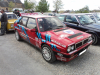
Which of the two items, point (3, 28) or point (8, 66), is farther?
point (3, 28)

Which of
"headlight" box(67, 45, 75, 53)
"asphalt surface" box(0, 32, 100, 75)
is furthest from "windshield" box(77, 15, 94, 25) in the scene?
"headlight" box(67, 45, 75, 53)

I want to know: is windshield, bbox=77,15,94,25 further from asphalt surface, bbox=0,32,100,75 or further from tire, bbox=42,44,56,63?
tire, bbox=42,44,56,63

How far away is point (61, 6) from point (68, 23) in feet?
116

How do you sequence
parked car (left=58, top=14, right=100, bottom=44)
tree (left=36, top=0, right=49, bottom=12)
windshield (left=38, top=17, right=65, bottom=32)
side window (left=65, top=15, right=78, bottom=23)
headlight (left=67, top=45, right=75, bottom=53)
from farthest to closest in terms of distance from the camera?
tree (left=36, top=0, right=49, bottom=12)
side window (left=65, top=15, right=78, bottom=23)
parked car (left=58, top=14, right=100, bottom=44)
windshield (left=38, top=17, right=65, bottom=32)
headlight (left=67, top=45, right=75, bottom=53)

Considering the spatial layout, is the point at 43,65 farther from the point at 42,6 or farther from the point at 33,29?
the point at 42,6

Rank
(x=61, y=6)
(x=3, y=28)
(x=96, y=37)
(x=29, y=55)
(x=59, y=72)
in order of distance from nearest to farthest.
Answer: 1. (x=59, y=72)
2. (x=29, y=55)
3. (x=96, y=37)
4. (x=3, y=28)
5. (x=61, y=6)

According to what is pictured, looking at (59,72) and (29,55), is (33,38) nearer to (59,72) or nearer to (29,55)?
(29,55)

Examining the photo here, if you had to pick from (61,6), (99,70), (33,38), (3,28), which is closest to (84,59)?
(99,70)

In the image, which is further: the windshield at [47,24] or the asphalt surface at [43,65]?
the windshield at [47,24]

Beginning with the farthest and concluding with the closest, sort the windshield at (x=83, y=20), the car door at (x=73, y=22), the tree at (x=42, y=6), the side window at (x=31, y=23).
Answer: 1. the tree at (x=42, y=6)
2. the windshield at (x=83, y=20)
3. the car door at (x=73, y=22)
4. the side window at (x=31, y=23)

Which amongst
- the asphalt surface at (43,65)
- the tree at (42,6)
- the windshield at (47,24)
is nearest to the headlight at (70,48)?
the asphalt surface at (43,65)

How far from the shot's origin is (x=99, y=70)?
8.96ft

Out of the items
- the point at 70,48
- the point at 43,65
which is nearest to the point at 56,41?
the point at 70,48

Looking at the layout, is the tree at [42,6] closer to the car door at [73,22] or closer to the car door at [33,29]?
the car door at [73,22]
